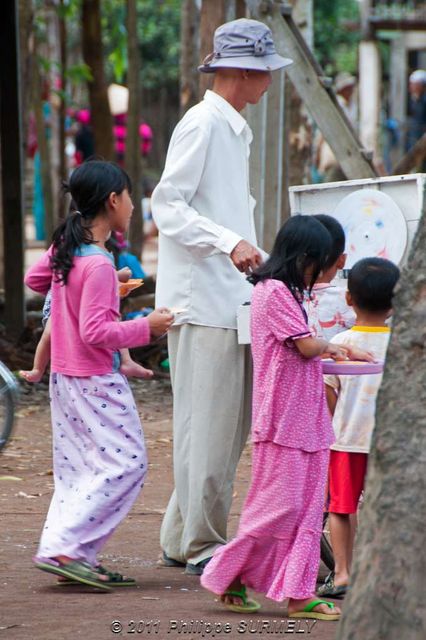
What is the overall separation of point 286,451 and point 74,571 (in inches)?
39.2

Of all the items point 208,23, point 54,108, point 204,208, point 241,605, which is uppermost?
point 208,23

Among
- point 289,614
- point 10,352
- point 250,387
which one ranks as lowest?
point 10,352

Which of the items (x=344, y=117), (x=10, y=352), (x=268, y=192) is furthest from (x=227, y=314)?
(x=10, y=352)

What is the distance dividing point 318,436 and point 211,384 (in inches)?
29.0

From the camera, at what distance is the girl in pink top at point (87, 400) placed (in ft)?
15.9

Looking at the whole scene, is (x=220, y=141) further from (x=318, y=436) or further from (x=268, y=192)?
(x=268, y=192)

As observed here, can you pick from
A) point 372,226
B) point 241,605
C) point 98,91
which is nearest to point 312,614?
point 241,605

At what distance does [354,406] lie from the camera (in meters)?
4.81

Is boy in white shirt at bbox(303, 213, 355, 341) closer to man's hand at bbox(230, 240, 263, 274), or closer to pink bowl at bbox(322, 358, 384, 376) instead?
man's hand at bbox(230, 240, 263, 274)

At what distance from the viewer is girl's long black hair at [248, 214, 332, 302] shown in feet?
14.8

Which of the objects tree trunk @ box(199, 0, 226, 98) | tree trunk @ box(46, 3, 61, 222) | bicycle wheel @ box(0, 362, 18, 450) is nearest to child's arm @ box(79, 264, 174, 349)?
bicycle wheel @ box(0, 362, 18, 450)

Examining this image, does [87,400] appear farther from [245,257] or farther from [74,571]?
[245,257]

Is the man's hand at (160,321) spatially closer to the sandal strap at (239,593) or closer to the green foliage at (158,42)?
the sandal strap at (239,593)

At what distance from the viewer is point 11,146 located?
11.9 m
